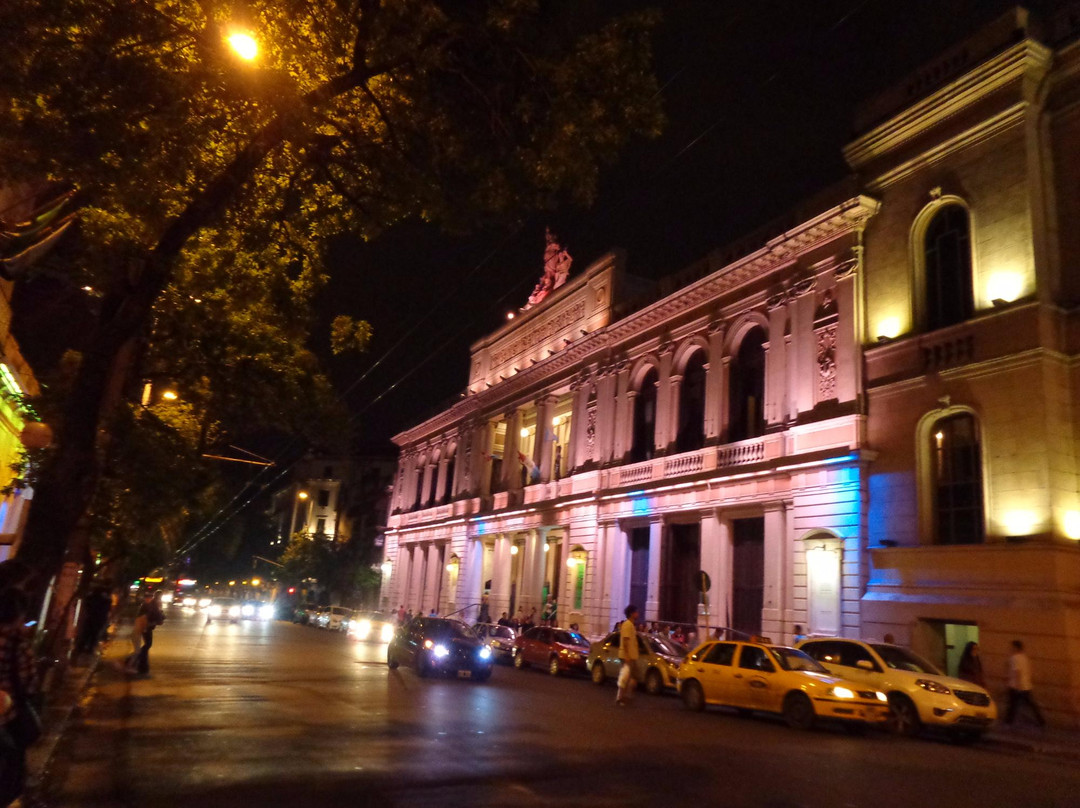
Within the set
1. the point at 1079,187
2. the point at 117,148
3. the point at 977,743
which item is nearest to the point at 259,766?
the point at 117,148

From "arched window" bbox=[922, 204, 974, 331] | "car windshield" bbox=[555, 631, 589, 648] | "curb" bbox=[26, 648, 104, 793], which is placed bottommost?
"curb" bbox=[26, 648, 104, 793]

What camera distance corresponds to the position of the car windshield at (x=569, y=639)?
962 inches

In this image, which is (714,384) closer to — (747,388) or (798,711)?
(747,388)

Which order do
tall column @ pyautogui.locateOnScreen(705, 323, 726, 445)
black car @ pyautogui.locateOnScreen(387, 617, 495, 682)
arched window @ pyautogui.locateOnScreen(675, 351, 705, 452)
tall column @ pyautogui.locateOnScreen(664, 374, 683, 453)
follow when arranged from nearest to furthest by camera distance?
black car @ pyautogui.locateOnScreen(387, 617, 495, 682), tall column @ pyautogui.locateOnScreen(705, 323, 726, 445), arched window @ pyautogui.locateOnScreen(675, 351, 705, 452), tall column @ pyautogui.locateOnScreen(664, 374, 683, 453)

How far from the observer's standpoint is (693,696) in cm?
1577

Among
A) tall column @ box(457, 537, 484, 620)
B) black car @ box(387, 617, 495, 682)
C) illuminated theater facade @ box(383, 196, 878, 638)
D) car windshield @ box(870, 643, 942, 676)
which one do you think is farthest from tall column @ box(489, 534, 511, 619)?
car windshield @ box(870, 643, 942, 676)

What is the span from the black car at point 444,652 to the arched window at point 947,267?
44.7ft

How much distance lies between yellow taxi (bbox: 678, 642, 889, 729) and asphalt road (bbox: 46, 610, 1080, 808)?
38 cm

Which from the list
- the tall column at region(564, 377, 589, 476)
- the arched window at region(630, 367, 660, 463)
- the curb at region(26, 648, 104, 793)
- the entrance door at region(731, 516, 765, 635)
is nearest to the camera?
the curb at region(26, 648, 104, 793)

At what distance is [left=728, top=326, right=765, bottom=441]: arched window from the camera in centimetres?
2630

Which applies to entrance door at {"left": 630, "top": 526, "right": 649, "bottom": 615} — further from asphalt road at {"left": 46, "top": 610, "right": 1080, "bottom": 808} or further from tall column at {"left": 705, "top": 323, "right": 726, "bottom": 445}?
asphalt road at {"left": 46, "top": 610, "right": 1080, "bottom": 808}

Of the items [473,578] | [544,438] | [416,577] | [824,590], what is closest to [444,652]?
[824,590]

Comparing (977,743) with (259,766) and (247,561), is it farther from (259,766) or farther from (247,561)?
(247,561)

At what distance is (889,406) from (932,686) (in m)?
8.87
